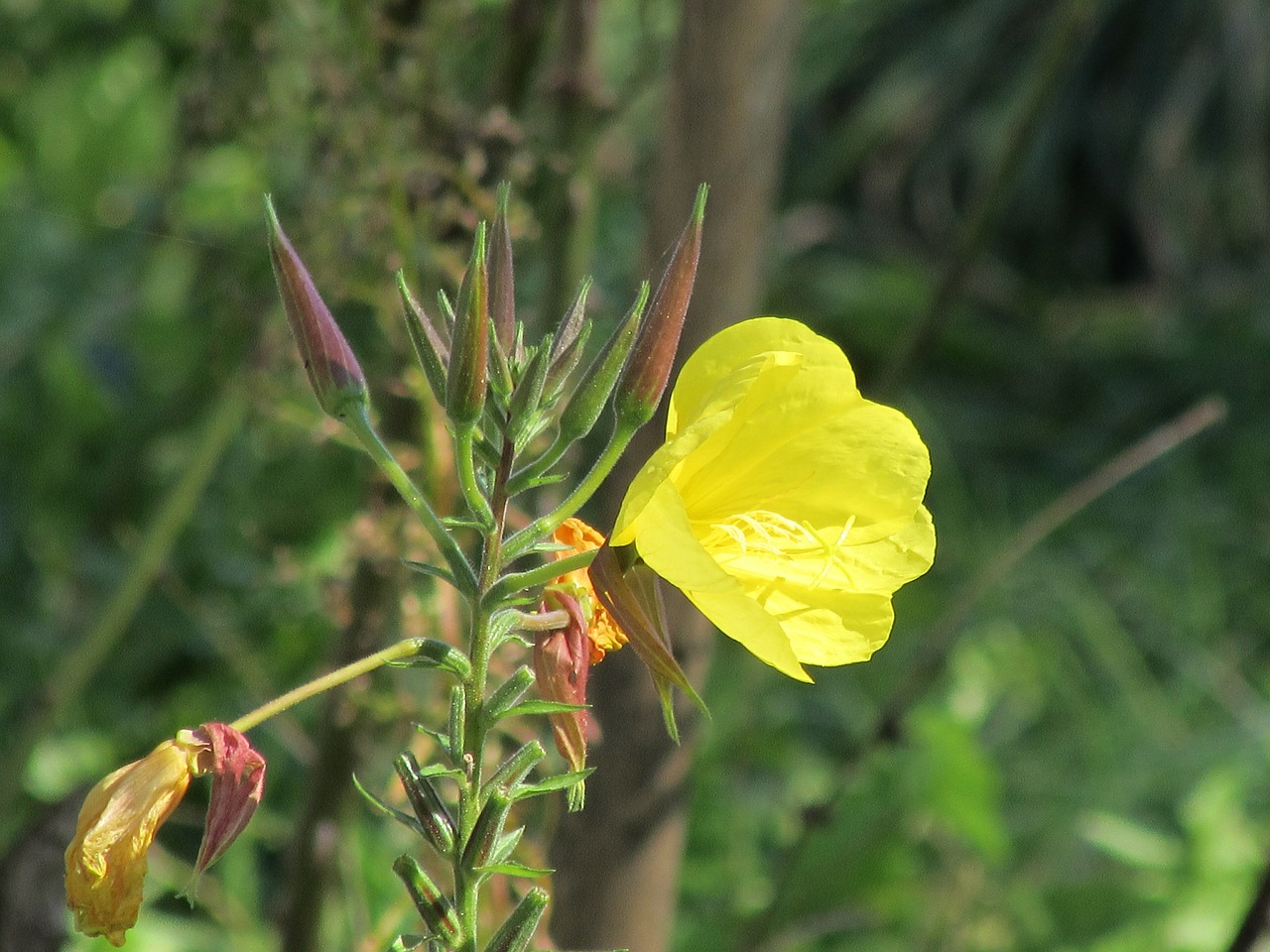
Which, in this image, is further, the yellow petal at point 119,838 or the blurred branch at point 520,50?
the blurred branch at point 520,50

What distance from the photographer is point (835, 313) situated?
12.3ft

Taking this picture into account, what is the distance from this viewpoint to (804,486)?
0.59 metres

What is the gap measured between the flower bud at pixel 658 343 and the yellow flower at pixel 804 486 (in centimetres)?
3

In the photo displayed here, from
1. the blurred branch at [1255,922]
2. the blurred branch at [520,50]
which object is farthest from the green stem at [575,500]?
the blurred branch at [520,50]

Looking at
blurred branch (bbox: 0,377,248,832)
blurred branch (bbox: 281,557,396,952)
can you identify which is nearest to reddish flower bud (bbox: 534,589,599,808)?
blurred branch (bbox: 281,557,396,952)

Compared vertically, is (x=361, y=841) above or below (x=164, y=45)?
below

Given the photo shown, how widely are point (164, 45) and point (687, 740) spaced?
2231 mm

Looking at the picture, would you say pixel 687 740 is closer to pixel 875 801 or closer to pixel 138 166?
pixel 875 801

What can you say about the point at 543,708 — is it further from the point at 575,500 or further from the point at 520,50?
the point at 520,50

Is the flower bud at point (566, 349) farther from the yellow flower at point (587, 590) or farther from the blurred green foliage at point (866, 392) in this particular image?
the blurred green foliage at point (866, 392)

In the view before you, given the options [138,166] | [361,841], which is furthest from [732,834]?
[138,166]

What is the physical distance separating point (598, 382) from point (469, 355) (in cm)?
5

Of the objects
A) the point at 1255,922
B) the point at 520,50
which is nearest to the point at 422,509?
the point at 1255,922

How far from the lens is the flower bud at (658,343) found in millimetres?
468
